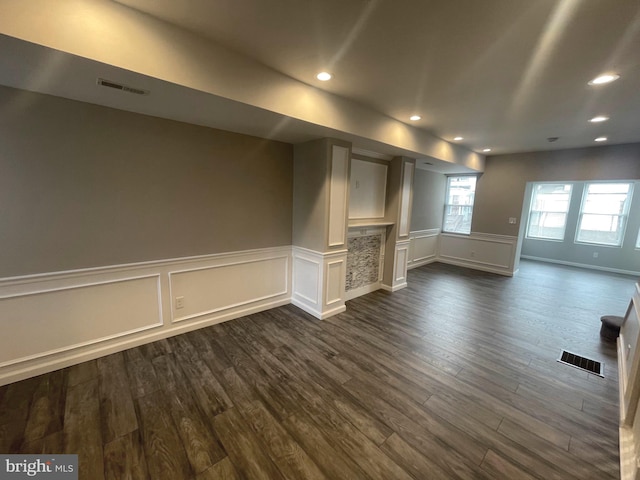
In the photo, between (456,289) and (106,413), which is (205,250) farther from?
(456,289)

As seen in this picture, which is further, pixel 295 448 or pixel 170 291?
pixel 170 291

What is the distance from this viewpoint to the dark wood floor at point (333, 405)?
155 cm

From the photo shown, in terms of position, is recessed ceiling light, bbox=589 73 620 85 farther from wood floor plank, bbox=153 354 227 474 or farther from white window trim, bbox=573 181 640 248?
white window trim, bbox=573 181 640 248

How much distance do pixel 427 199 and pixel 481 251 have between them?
174 centimetres

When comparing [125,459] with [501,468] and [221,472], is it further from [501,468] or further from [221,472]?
[501,468]

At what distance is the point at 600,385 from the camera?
227 centimetres

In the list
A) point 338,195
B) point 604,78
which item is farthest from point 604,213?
point 338,195

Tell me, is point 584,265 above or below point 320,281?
below

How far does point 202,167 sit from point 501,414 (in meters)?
3.49

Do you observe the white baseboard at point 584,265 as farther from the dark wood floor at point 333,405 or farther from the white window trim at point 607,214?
the dark wood floor at point 333,405

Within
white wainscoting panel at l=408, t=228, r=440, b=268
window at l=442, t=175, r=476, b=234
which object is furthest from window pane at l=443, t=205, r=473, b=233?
white wainscoting panel at l=408, t=228, r=440, b=268

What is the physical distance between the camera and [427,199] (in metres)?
6.07

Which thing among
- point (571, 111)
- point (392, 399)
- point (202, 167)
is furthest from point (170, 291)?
point (571, 111)

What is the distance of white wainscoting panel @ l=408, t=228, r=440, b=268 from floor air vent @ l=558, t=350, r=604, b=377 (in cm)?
333
